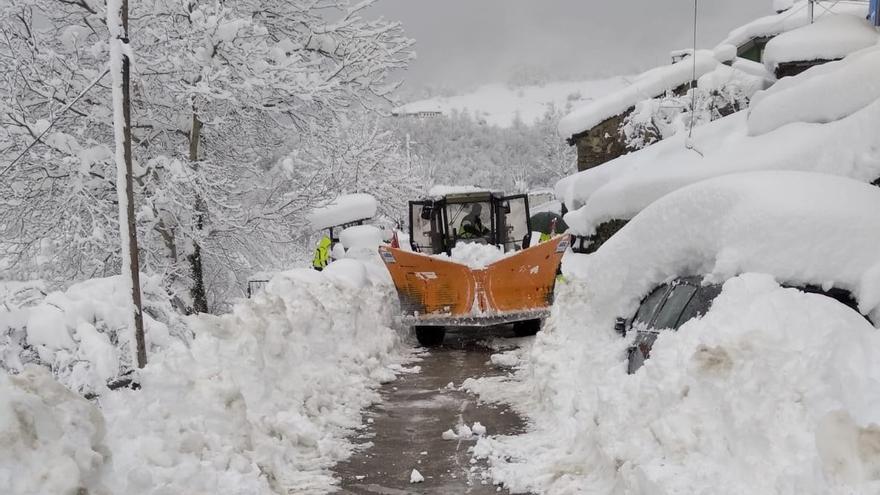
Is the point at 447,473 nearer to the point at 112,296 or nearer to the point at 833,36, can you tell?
the point at 112,296

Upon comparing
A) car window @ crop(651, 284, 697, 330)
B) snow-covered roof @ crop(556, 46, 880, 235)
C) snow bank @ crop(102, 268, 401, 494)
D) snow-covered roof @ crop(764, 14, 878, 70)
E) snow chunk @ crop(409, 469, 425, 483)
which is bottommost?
snow chunk @ crop(409, 469, 425, 483)

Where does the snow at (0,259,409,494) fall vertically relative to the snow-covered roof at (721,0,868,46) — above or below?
below

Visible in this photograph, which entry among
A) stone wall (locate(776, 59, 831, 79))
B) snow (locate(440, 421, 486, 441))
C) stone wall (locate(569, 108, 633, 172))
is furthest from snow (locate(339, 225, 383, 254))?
snow (locate(440, 421, 486, 441))

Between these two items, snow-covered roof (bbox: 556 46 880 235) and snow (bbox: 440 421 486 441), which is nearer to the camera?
snow-covered roof (bbox: 556 46 880 235)

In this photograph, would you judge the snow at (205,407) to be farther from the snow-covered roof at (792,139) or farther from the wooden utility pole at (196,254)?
the snow-covered roof at (792,139)

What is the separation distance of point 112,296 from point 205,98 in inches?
200

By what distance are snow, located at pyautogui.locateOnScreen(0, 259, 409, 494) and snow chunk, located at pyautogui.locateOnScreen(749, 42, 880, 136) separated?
6594 mm

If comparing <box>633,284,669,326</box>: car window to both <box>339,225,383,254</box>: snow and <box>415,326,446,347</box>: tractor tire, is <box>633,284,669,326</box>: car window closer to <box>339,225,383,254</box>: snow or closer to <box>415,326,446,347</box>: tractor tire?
<box>415,326,446,347</box>: tractor tire

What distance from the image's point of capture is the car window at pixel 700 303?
4.80 metres

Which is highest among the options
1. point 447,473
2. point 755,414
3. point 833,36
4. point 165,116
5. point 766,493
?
point 833,36

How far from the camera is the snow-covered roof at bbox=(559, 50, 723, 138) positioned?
24.7 metres

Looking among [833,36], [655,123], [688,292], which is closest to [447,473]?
[688,292]

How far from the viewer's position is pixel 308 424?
7.02m

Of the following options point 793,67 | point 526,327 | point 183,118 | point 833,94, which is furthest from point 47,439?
point 793,67
